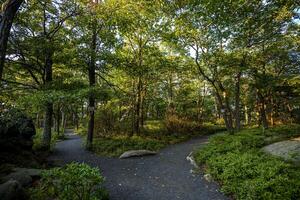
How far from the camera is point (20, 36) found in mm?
10539

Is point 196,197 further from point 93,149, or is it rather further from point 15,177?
point 93,149

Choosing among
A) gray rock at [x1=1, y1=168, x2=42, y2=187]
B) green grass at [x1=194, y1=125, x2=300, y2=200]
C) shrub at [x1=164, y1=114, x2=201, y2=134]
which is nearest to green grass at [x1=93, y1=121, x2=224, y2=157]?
shrub at [x1=164, y1=114, x2=201, y2=134]

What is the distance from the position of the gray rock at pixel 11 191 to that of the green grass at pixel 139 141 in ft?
22.1

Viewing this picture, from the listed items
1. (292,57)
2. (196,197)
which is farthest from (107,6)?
(292,57)

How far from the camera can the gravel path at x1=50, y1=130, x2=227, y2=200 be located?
244 inches

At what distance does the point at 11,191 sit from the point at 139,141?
29.5 ft

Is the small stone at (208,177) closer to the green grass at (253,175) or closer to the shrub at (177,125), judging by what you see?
the green grass at (253,175)

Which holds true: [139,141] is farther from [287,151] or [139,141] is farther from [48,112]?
[287,151]

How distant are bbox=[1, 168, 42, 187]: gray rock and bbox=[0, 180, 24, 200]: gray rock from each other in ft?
2.88

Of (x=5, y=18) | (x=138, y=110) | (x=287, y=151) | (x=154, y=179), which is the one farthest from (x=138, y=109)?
(x=5, y=18)

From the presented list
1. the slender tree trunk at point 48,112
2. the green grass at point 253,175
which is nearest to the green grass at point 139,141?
the slender tree trunk at point 48,112

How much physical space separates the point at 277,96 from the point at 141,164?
1513 centimetres

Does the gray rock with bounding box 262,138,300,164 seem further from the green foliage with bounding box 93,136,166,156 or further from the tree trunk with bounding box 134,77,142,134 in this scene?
the tree trunk with bounding box 134,77,142,134

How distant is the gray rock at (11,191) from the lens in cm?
486
